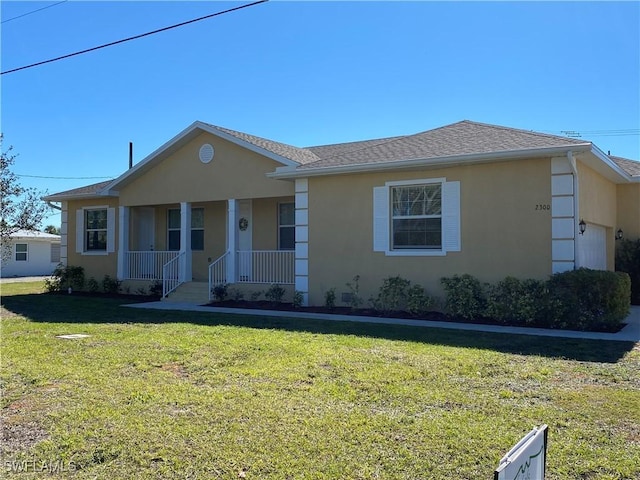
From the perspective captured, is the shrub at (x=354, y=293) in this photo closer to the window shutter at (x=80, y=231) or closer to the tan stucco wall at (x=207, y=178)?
the tan stucco wall at (x=207, y=178)

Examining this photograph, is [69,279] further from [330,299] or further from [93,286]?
[330,299]

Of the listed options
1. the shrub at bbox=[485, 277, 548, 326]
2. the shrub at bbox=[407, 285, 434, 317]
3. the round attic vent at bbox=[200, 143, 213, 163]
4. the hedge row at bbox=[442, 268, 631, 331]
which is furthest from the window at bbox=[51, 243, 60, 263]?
the shrub at bbox=[485, 277, 548, 326]

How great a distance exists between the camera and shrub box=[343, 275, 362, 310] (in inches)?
483

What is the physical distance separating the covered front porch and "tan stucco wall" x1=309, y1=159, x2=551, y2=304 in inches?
70.1

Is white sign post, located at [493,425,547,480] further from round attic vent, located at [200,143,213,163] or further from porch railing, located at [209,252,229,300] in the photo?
round attic vent, located at [200,143,213,163]

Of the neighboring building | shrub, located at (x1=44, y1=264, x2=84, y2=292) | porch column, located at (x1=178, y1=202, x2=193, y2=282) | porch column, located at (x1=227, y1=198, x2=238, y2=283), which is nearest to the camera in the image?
porch column, located at (x1=227, y1=198, x2=238, y2=283)

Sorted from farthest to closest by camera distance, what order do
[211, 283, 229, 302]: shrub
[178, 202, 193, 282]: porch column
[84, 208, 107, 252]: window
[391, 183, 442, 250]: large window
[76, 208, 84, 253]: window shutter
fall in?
1. [76, 208, 84, 253]: window shutter
2. [84, 208, 107, 252]: window
3. [178, 202, 193, 282]: porch column
4. [211, 283, 229, 302]: shrub
5. [391, 183, 442, 250]: large window

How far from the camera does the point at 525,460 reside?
7.20ft

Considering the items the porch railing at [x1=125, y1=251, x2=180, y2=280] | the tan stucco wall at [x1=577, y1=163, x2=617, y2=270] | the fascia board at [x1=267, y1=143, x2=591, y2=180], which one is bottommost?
the porch railing at [x1=125, y1=251, x2=180, y2=280]

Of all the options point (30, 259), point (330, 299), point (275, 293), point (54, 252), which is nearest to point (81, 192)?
point (275, 293)

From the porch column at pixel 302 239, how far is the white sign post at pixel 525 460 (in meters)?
10.8

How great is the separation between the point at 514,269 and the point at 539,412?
6.39 m

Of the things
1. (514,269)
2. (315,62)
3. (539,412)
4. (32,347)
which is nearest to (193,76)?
(315,62)

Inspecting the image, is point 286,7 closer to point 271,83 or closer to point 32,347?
point 271,83
